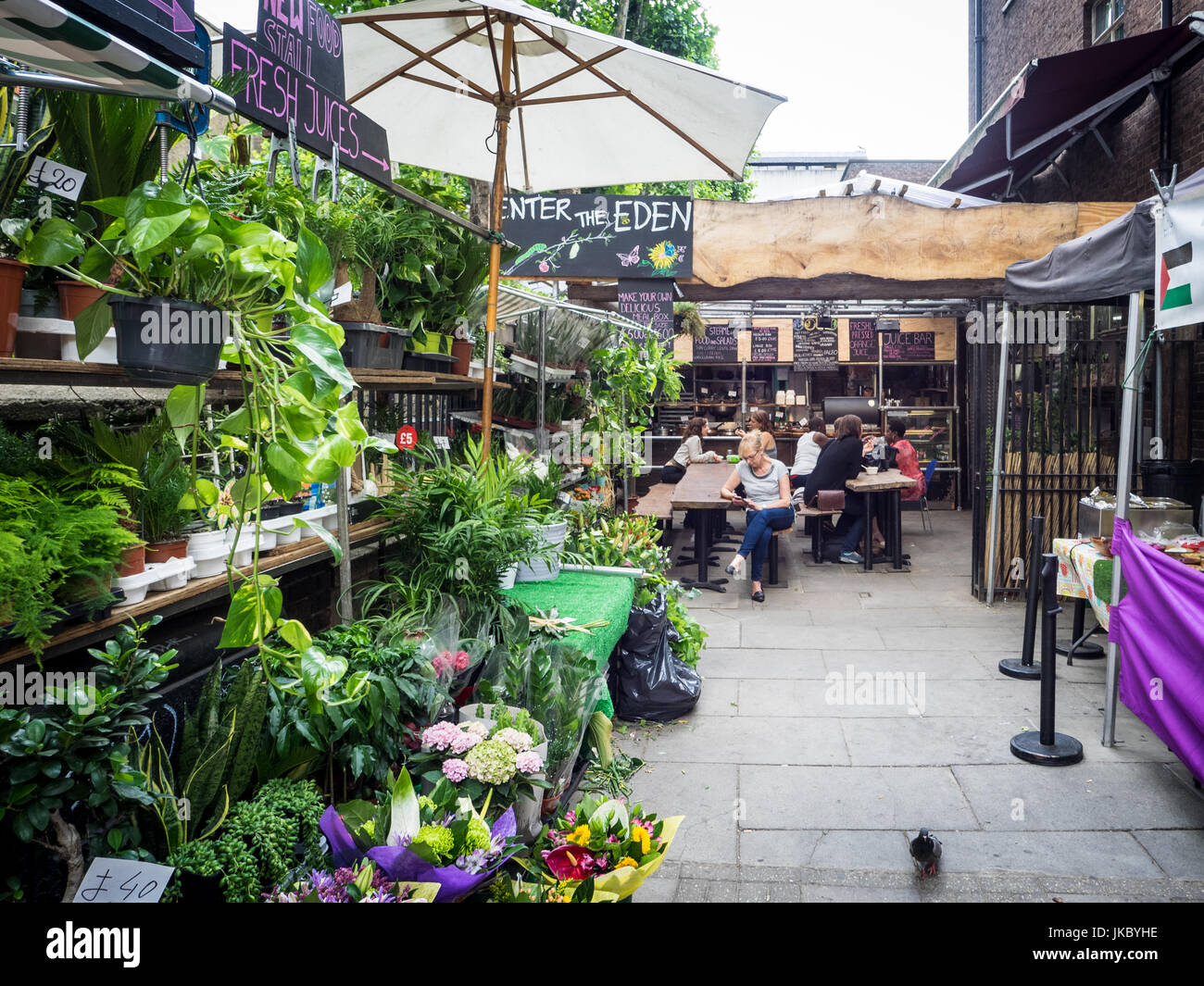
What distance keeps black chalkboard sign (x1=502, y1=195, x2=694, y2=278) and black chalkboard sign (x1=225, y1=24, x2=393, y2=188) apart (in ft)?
13.5

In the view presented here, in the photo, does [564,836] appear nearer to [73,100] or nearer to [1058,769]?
[73,100]

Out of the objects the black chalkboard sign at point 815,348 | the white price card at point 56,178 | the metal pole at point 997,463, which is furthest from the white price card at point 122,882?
A: the black chalkboard sign at point 815,348

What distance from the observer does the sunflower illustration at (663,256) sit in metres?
6.95

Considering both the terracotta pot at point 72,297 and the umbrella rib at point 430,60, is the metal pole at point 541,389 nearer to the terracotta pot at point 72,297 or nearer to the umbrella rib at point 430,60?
the umbrella rib at point 430,60

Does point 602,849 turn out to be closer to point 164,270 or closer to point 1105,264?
point 164,270

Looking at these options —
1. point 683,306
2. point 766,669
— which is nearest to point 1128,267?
point 766,669

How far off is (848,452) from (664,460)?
6328 mm

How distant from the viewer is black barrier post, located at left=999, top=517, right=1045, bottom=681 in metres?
4.75

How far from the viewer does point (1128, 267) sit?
4.49 meters

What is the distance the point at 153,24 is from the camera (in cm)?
129

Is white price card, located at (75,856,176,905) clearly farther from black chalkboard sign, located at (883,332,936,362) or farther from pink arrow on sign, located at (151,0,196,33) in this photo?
black chalkboard sign, located at (883,332,936,362)

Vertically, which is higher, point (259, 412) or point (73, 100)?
point (73, 100)

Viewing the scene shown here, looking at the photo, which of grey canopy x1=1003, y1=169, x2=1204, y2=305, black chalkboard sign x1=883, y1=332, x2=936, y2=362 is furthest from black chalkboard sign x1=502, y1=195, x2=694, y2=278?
black chalkboard sign x1=883, y1=332, x2=936, y2=362

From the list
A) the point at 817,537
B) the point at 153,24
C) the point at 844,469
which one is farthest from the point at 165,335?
the point at 817,537
